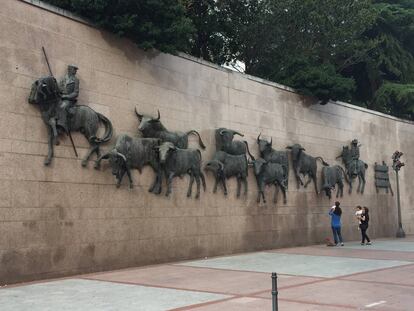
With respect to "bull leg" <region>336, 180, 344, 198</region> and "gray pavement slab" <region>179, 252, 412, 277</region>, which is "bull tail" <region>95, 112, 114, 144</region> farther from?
"bull leg" <region>336, 180, 344, 198</region>

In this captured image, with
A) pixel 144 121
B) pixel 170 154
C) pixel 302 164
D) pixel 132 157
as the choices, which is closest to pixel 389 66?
pixel 302 164

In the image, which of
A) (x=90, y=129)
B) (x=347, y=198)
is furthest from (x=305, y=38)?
(x=90, y=129)

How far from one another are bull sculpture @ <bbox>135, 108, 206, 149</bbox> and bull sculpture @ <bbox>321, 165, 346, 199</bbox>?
29.9ft

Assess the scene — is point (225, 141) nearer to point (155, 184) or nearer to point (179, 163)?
point (179, 163)

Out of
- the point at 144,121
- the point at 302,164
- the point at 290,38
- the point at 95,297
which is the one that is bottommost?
the point at 95,297

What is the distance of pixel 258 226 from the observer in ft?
69.1

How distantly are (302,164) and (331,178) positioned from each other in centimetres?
245

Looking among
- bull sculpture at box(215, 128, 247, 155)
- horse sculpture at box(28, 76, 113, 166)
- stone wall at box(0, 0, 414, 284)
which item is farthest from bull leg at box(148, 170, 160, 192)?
bull sculpture at box(215, 128, 247, 155)

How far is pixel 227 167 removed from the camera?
1941cm

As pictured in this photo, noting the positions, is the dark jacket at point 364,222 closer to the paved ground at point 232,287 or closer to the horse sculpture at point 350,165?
the horse sculpture at point 350,165

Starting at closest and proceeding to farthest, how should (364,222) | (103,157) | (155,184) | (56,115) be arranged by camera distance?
(56,115) < (103,157) < (155,184) < (364,222)

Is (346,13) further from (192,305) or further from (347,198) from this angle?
(192,305)

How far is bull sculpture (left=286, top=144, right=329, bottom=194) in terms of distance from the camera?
23000 mm

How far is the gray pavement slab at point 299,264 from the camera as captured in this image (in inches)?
577
